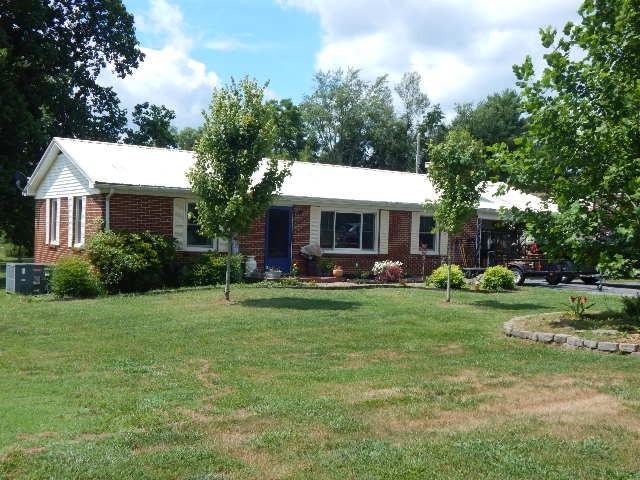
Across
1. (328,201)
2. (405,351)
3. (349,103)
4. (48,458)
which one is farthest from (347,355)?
(349,103)

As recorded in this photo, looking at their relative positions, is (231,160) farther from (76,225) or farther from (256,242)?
(76,225)

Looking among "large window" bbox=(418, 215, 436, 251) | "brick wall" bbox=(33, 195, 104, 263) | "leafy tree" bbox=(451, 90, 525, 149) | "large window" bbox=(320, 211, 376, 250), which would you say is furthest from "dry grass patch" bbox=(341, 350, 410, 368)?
"leafy tree" bbox=(451, 90, 525, 149)

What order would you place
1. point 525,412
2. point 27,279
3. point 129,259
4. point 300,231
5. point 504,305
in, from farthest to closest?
point 300,231 → point 27,279 → point 129,259 → point 504,305 → point 525,412

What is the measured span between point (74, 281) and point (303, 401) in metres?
11.7

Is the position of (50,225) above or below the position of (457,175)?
below

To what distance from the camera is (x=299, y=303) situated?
1564cm

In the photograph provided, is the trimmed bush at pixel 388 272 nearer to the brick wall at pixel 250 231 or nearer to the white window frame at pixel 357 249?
the brick wall at pixel 250 231

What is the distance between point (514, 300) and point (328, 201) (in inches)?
286

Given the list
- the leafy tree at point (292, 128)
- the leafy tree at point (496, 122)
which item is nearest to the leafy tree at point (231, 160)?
the leafy tree at point (292, 128)

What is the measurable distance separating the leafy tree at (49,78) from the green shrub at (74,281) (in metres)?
10.5

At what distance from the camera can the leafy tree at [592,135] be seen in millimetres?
10914

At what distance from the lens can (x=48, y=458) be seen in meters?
5.13

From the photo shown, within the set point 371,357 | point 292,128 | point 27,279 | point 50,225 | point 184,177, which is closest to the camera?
point 371,357

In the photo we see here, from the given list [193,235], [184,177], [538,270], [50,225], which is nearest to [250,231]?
[193,235]
